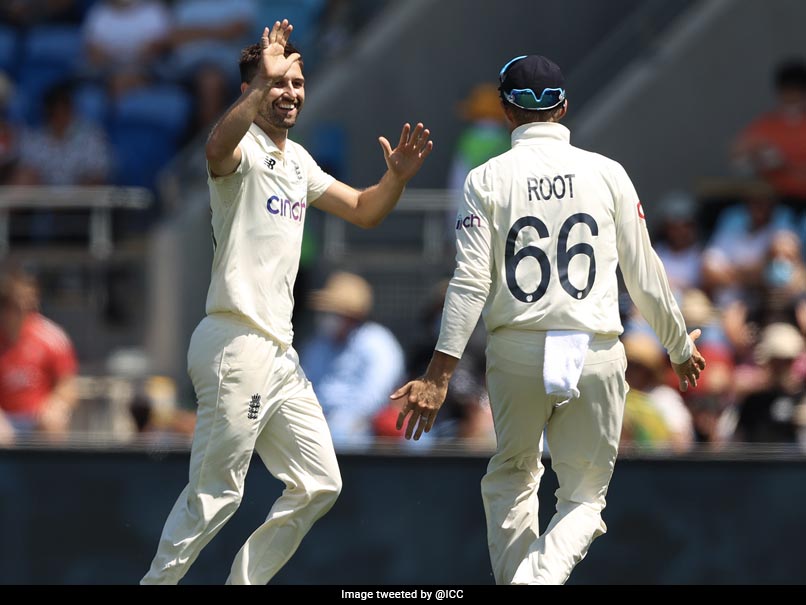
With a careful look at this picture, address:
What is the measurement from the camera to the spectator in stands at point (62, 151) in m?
13.7

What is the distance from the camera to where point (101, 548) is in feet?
28.7

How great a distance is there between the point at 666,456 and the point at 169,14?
7631 millimetres

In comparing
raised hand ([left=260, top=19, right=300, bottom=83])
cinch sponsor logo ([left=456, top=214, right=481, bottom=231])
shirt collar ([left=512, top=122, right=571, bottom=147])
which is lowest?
cinch sponsor logo ([left=456, top=214, right=481, bottom=231])

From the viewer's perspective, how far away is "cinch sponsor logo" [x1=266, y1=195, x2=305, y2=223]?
6.84 meters

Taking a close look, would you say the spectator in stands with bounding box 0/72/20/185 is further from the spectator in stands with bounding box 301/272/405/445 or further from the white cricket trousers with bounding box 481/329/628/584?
the white cricket trousers with bounding box 481/329/628/584

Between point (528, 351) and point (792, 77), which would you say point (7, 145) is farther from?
point (528, 351)

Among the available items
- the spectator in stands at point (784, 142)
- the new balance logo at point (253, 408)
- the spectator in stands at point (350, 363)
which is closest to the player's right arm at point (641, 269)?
the new balance logo at point (253, 408)

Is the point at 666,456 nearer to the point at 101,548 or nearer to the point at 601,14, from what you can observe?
the point at 101,548

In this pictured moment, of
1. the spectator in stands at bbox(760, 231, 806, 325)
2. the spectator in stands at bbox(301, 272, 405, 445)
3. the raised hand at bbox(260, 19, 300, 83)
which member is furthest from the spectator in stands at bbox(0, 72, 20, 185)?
the raised hand at bbox(260, 19, 300, 83)

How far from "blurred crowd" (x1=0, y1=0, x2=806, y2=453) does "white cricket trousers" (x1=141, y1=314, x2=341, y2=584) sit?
2.42 meters

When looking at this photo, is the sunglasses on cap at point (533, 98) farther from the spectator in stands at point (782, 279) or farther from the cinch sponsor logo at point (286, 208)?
the spectator in stands at point (782, 279)

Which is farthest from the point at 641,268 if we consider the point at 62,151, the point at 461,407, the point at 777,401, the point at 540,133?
the point at 62,151

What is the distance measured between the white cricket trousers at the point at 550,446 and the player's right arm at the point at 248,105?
1.29 m

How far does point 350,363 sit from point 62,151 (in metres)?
4.18
